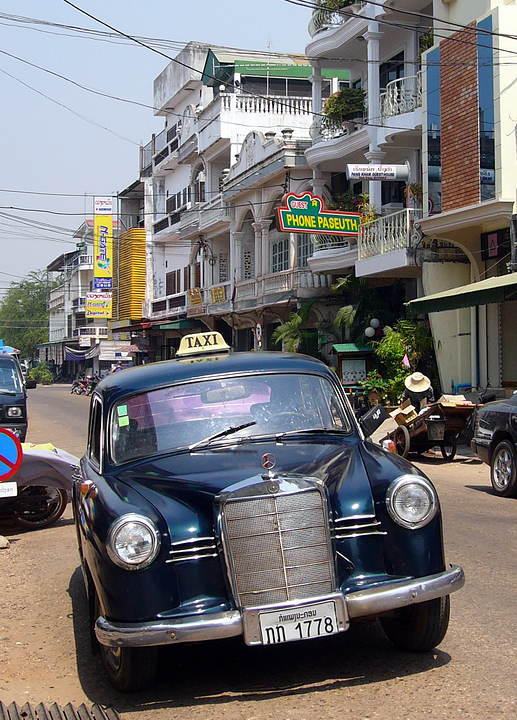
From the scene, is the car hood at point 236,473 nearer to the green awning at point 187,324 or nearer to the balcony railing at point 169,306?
the green awning at point 187,324

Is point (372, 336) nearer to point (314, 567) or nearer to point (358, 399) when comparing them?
point (358, 399)

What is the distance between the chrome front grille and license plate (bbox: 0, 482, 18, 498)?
5.01m

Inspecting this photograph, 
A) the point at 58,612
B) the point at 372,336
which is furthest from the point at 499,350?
the point at 58,612

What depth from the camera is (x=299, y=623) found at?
421 centimetres

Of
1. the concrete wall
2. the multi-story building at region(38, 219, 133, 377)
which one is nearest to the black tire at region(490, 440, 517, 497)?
the concrete wall

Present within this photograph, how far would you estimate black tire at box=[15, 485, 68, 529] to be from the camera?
385 inches

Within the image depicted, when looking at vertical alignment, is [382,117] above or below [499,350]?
above

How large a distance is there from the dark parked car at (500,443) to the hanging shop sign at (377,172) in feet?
34.5

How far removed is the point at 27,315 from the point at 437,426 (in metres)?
103

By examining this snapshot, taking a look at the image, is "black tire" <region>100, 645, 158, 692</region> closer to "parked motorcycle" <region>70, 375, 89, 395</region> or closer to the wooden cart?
the wooden cart

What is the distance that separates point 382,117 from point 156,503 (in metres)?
19.8

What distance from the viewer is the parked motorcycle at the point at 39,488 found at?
30.5ft

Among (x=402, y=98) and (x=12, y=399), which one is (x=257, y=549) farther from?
→ (x=402, y=98)

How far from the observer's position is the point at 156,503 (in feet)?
14.9
